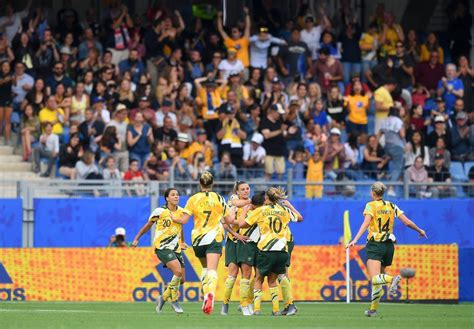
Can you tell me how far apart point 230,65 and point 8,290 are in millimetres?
8798

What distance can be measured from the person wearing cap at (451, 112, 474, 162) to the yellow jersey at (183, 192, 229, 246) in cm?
1209

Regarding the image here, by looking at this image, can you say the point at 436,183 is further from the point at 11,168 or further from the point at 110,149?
the point at 11,168

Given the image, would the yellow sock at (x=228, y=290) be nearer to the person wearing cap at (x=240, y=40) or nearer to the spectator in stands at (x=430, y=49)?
the person wearing cap at (x=240, y=40)

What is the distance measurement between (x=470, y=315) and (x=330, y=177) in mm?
8757

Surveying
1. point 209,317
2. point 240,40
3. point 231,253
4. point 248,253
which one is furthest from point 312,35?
point 209,317

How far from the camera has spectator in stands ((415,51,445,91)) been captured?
111 ft

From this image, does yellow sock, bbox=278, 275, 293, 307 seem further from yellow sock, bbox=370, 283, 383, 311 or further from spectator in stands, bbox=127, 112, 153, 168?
spectator in stands, bbox=127, 112, 153, 168

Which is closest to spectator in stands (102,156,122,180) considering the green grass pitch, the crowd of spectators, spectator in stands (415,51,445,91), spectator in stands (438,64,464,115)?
the crowd of spectators

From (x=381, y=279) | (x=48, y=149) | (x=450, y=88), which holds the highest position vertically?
(x=450, y=88)

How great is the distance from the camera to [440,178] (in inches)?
1184

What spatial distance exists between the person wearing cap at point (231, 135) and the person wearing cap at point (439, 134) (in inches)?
169

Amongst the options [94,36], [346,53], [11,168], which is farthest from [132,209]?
[346,53]

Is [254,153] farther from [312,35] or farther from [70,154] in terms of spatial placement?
[312,35]

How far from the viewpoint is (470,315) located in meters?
21.1
